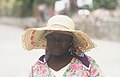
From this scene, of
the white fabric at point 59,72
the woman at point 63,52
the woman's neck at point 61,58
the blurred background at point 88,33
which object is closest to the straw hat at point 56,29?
the woman at point 63,52

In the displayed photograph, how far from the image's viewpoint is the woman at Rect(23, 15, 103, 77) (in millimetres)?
4102

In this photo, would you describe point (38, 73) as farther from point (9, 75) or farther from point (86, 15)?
point (86, 15)

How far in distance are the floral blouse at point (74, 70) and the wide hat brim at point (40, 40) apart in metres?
0.14

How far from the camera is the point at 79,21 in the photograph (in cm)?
1521

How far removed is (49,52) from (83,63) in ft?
0.89

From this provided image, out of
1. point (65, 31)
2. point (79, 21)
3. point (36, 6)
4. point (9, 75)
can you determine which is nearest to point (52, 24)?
point (65, 31)

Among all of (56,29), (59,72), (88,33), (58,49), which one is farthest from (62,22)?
(88,33)

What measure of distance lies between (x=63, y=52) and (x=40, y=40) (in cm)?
36

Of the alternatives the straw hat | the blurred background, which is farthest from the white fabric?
the blurred background

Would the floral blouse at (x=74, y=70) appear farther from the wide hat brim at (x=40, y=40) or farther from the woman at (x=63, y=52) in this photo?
the wide hat brim at (x=40, y=40)

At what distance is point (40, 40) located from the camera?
4426 mm

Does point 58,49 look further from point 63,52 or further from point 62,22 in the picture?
point 62,22

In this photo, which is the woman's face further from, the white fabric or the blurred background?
the blurred background

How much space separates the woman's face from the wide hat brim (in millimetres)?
84
